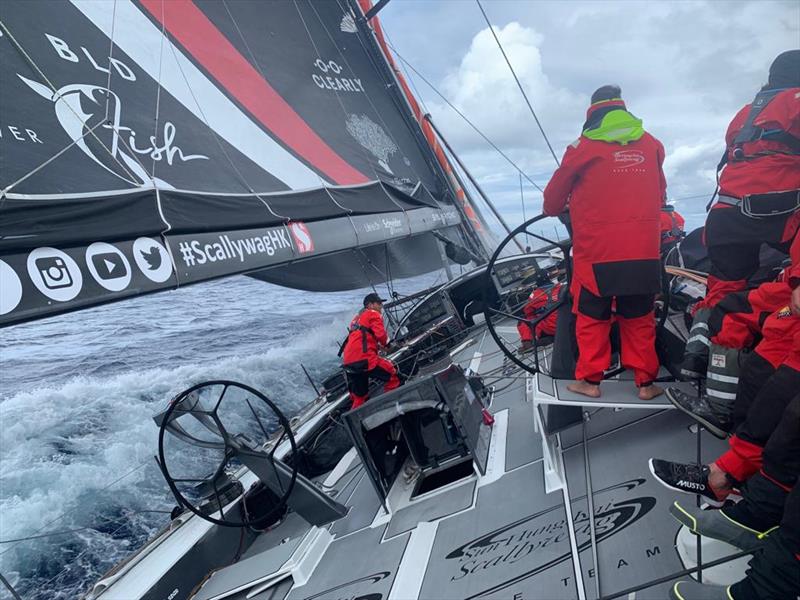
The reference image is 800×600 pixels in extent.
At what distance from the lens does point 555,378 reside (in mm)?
2219

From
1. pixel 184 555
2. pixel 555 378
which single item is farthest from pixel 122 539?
pixel 555 378

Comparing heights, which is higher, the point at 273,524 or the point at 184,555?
the point at 184,555

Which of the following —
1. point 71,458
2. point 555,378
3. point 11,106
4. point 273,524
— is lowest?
point 273,524

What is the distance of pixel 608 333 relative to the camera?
78.7 inches

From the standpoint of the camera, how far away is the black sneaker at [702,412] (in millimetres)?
1625

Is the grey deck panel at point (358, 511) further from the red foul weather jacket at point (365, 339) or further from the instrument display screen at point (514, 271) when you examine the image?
the instrument display screen at point (514, 271)

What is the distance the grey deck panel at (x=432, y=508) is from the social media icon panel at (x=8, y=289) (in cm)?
185

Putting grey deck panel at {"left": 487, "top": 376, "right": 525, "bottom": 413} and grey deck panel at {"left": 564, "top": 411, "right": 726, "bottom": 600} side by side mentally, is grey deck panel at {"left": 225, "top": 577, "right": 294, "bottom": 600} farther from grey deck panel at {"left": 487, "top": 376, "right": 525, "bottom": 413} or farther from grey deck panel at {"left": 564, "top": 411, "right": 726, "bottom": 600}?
grey deck panel at {"left": 487, "top": 376, "right": 525, "bottom": 413}

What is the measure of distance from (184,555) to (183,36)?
3.81 m

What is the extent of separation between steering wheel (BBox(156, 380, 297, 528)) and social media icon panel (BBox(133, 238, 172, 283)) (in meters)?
0.55

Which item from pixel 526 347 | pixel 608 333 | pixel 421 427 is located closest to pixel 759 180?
pixel 608 333

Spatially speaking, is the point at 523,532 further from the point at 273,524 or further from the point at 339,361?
the point at 339,361

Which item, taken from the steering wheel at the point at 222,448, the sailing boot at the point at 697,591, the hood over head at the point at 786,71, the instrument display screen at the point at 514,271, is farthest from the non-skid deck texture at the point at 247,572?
the instrument display screen at the point at 514,271

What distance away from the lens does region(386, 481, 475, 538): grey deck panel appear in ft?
7.58
